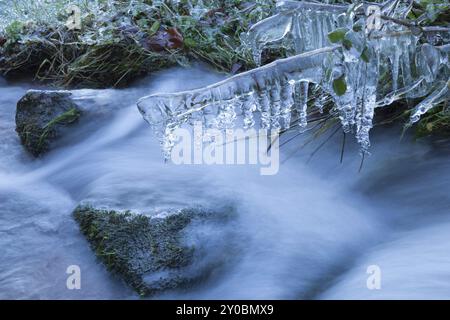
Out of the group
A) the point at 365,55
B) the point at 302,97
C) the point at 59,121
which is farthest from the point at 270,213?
the point at 59,121

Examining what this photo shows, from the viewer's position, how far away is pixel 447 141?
9.94ft

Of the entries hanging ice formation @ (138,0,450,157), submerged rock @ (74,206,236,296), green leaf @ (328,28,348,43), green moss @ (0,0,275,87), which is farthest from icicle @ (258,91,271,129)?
green moss @ (0,0,275,87)

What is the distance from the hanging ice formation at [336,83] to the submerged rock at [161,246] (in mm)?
297

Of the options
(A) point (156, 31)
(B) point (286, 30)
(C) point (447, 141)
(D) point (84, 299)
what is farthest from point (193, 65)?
(D) point (84, 299)

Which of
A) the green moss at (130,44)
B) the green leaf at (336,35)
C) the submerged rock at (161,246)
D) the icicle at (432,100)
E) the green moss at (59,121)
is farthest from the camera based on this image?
the green moss at (130,44)

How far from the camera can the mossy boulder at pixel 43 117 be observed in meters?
3.63

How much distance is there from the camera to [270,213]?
9.34 feet

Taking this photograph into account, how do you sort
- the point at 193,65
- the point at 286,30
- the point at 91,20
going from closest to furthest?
the point at 286,30, the point at 193,65, the point at 91,20

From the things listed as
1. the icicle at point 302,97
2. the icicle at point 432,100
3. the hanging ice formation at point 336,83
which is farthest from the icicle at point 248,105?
the icicle at point 432,100

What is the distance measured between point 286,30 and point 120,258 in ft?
3.73

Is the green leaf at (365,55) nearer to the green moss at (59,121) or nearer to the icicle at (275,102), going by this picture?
the icicle at (275,102)

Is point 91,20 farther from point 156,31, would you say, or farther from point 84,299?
point 84,299

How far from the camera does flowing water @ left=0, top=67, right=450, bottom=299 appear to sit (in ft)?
8.05

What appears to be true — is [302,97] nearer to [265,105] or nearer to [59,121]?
[265,105]
